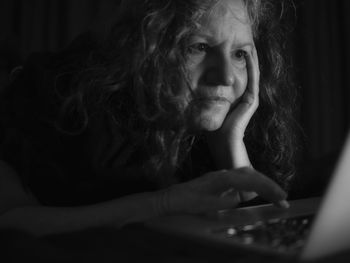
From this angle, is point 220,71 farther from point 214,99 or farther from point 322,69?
point 322,69

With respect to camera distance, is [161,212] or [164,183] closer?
[161,212]

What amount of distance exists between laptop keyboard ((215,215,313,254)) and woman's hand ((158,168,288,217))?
13cm

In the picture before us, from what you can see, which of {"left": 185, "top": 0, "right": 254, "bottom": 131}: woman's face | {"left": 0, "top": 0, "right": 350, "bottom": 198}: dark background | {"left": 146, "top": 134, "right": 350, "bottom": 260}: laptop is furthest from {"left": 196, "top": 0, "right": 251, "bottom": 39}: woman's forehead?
{"left": 0, "top": 0, "right": 350, "bottom": 198}: dark background

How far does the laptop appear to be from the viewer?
0.45m

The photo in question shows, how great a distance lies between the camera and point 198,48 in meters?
1.14

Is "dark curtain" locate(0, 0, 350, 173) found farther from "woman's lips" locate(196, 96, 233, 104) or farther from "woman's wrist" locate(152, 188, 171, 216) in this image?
"woman's wrist" locate(152, 188, 171, 216)

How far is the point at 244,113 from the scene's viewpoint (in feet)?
4.19

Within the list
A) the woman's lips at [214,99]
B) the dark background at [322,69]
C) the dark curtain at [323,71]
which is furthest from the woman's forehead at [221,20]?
the dark curtain at [323,71]

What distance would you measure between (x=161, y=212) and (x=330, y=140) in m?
1.98

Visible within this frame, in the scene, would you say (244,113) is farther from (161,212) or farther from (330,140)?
(330,140)

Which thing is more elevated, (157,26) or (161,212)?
(157,26)

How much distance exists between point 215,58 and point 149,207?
1.60 feet

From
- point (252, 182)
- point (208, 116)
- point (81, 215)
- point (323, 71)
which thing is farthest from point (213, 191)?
point (323, 71)

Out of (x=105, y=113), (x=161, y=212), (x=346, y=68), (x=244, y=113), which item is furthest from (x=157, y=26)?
(x=346, y=68)
